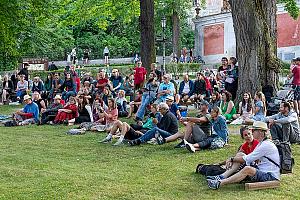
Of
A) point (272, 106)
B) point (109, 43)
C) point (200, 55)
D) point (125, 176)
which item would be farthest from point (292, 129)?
point (109, 43)

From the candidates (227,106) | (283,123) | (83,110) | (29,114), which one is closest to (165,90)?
(227,106)

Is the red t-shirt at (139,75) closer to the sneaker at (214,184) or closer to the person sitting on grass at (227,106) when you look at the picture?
the person sitting on grass at (227,106)

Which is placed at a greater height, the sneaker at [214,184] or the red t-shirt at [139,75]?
the red t-shirt at [139,75]

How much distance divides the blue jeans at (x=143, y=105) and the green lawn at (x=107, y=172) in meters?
2.96

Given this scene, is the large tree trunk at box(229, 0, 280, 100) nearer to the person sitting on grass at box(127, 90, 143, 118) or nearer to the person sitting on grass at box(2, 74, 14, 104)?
the person sitting on grass at box(127, 90, 143, 118)

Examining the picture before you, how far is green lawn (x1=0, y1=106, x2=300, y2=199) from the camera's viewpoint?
8219 millimetres

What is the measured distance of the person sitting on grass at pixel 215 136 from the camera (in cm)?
1145

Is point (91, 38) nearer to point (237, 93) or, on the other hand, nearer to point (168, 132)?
point (237, 93)

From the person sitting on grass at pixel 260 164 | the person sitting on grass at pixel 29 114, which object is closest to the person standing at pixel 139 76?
the person sitting on grass at pixel 29 114

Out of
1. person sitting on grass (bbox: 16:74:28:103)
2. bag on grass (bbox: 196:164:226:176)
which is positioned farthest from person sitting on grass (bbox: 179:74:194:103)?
bag on grass (bbox: 196:164:226:176)

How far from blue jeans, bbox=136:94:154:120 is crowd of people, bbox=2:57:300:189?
0.5 inches

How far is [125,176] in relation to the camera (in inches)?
372

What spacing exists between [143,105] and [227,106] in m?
2.62

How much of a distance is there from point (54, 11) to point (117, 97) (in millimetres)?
9268
